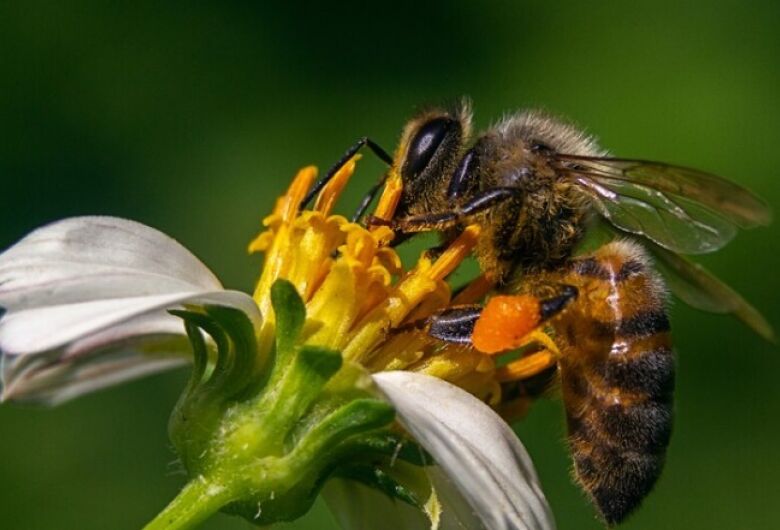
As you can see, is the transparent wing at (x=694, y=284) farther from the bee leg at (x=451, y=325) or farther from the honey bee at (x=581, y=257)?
the bee leg at (x=451, y=325)

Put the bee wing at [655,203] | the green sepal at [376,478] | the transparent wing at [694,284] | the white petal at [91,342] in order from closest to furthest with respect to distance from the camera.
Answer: the white petal at [91,342] → the green sepal at [376,478] → the bee wing at [655,203] → the transparent wing at [694,284]

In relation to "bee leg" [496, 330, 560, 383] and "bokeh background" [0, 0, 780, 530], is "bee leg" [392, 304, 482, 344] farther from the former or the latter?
"bokeh background" [0, 0, 780, 530]

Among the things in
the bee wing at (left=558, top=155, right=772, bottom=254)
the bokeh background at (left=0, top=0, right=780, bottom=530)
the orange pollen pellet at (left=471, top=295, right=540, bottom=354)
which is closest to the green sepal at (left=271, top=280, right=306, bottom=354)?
the orange pollen pellet at (left=471, top=295, right=540, bottom=354)

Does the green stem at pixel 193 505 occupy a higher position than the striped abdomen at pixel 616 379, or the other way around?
the striped abdomen at pixel 616 379

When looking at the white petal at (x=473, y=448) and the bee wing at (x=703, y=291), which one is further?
the bee wing at (x=703, y=291)

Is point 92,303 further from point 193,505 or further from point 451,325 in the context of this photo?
point 451,325

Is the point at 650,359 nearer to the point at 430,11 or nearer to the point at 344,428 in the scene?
the point at 344,428

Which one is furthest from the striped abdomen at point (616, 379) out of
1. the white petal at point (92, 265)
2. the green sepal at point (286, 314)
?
the white petal at point (92, 265)
